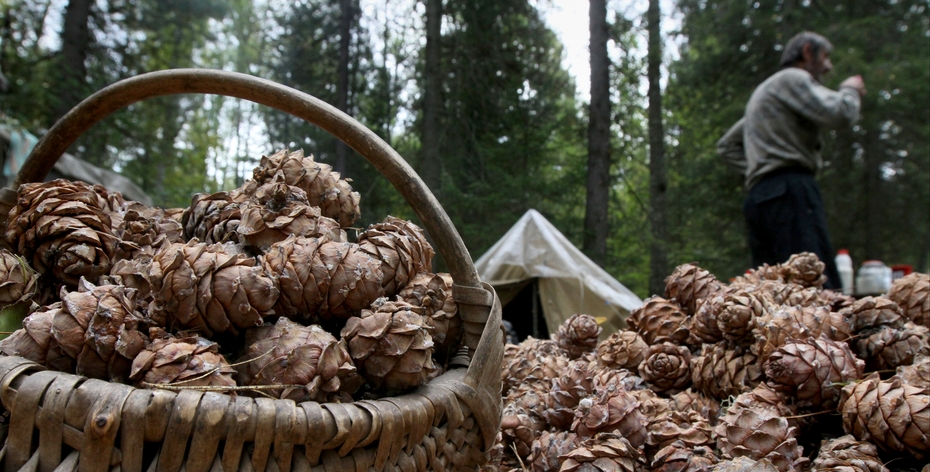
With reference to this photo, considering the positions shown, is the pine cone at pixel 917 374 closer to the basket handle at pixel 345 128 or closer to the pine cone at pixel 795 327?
the pine cone at pixel 795 327

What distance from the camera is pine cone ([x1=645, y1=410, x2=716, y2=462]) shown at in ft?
4.17

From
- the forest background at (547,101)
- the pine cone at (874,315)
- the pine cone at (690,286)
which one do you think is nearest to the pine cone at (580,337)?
the pine cone at (690,286)

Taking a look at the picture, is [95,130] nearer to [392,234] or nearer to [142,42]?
[142,42]

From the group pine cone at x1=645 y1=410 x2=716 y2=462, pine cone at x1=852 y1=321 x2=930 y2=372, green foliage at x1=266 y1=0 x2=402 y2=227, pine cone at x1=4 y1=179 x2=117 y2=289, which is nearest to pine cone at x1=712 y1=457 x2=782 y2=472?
pine cone at x1=645 y1=410 x2=716 y2=462

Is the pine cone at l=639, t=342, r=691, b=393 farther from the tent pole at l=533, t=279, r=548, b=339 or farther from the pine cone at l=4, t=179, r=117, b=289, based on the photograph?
the tent pole at l=533, t=279, r=548, b=339

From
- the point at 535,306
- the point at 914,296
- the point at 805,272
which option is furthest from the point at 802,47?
the point at 914,296

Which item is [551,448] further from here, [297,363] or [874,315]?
[874,315]

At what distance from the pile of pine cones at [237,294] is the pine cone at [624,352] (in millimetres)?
661

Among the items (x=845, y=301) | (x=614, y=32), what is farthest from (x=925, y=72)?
(x=845, y=301)

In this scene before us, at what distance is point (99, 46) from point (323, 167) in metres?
10.9

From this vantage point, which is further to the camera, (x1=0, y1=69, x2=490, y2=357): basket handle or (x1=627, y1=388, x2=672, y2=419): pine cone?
(x1=627, y1=388, x2=672, y2=419): pine cone

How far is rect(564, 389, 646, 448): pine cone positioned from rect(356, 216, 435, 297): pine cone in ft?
1.61

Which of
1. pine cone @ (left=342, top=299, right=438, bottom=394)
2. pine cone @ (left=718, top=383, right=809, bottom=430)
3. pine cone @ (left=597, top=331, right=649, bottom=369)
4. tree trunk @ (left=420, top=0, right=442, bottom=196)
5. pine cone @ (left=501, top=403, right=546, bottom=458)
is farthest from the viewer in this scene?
tree trunk @ (left=420, top=0, right=442, bottom=196)

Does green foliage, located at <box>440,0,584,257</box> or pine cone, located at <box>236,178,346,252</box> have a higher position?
green foliage, located at <box>440,0,584,257</box>
